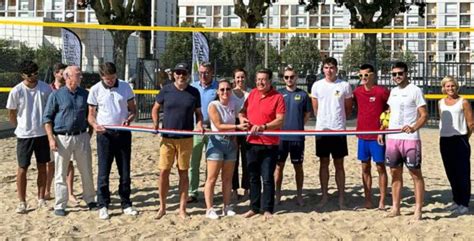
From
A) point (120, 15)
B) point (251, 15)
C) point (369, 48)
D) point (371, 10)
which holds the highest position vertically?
point (371, 10)

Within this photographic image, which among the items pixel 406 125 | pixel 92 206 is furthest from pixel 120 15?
pixel 406 125

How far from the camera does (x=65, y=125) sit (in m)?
5.31

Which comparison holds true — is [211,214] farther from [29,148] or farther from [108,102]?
[29,148]

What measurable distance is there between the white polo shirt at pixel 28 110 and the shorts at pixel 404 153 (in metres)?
3.12

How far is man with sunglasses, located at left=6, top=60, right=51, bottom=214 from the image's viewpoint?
5.46m

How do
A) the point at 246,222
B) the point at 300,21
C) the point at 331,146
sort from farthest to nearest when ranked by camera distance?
the point at 300,21 → the point at 331,146 → the point at 246,222

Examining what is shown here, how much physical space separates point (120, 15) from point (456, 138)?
12341mm

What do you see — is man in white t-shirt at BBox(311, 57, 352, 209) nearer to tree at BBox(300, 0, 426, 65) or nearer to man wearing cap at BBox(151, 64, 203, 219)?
man wearing cap at BBox(151, 64, 203, 219)

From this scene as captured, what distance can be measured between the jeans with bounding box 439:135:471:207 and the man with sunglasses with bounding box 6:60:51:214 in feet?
12.2

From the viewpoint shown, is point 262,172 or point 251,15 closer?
point 262,172

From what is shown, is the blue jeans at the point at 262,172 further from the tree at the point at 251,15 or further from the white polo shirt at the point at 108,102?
the tree at the point at 251,15

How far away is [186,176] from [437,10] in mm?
85642

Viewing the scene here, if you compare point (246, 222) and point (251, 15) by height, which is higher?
point (251, 15)

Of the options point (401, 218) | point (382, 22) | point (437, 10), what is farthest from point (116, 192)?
point (437, 10)
